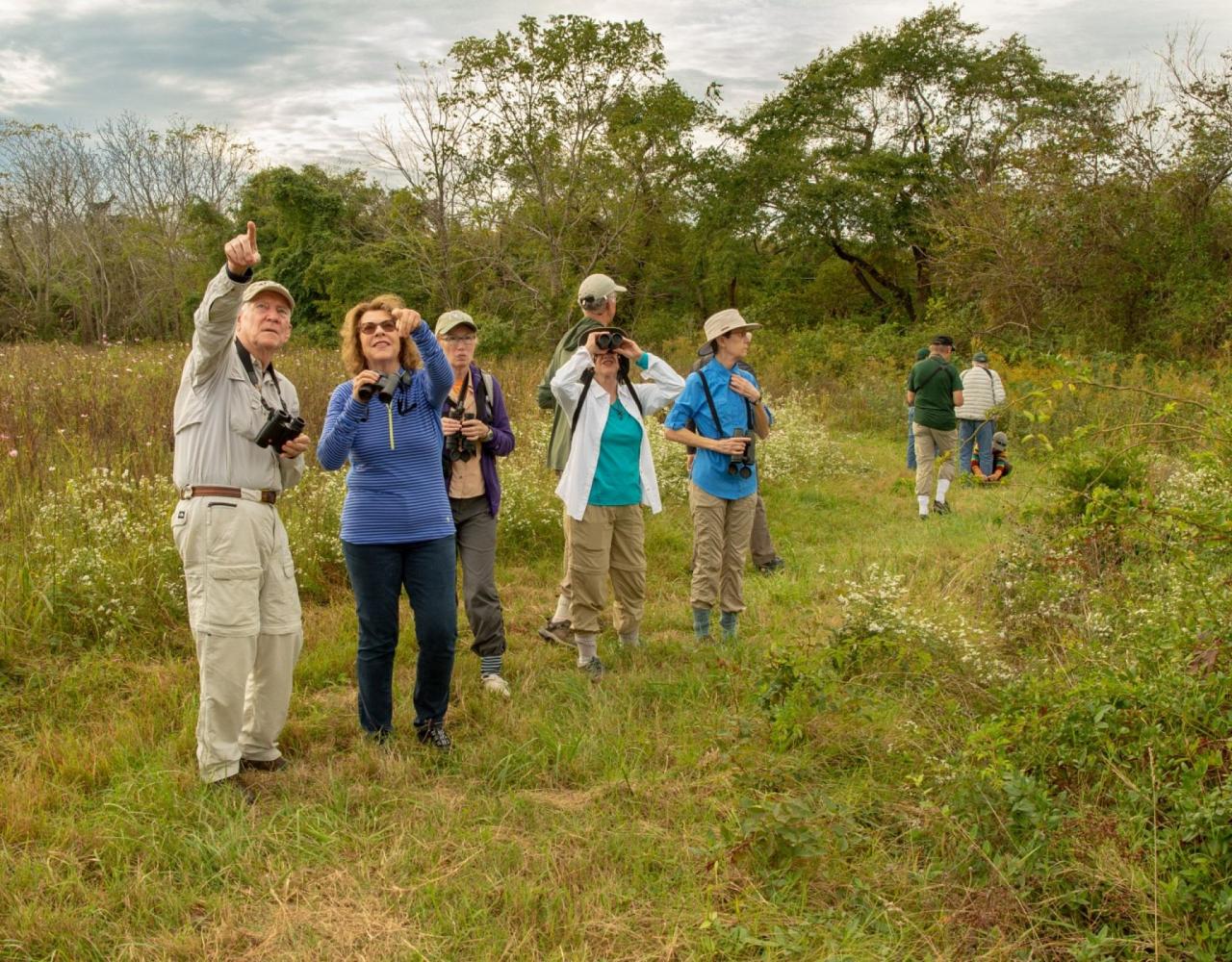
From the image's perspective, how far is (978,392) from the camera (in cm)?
1105

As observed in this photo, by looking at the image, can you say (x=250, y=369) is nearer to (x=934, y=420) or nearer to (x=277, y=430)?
(x=277, y=430)

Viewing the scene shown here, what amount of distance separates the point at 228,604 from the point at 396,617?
745mm

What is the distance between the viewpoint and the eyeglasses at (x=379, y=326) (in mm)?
3883

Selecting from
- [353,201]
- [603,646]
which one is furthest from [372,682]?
[353,201]

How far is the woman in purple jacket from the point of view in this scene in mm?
4844

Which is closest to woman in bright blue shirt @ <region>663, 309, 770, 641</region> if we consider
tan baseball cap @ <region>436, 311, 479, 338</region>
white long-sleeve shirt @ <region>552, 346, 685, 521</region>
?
white long-sleeve shirt @ <region>552, 346, 685, 521</region>

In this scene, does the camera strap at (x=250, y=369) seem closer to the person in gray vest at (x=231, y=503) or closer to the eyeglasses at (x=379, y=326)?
the person in gray vest at (x=231, y=503)

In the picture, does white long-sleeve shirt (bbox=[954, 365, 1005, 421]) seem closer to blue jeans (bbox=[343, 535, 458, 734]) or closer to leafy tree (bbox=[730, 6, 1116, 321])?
blue jeans (bbox=[343, 535, 458, 734])

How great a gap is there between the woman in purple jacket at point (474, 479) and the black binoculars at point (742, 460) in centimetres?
126

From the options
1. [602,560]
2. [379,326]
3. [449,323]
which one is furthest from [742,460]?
[379,326]

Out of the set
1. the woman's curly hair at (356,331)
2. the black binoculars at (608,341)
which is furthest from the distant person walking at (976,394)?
the woman's curly hair at (356,331)

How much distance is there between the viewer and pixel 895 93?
97.5 ft

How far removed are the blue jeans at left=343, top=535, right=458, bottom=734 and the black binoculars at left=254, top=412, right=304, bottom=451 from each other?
0.56m

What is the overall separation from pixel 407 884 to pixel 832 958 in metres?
1.36
